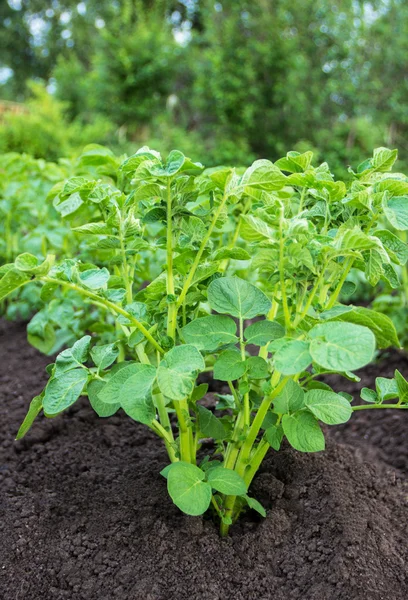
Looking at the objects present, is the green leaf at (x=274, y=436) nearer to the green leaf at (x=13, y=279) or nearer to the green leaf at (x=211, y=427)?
the green leaf at (x=211, y=427)

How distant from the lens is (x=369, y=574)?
1.30m

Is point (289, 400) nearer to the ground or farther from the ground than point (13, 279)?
nearer to the ground

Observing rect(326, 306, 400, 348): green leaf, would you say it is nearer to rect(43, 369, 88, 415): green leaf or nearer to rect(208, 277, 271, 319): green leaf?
rect(208, 277, 271, 319): green leaf

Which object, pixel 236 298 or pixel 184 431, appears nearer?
pixel 236 298

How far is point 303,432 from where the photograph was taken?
1.18 meters

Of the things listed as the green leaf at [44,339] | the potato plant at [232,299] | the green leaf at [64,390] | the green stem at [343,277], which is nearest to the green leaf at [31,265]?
the potato plant at [232,299]

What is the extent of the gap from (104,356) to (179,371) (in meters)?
0.31

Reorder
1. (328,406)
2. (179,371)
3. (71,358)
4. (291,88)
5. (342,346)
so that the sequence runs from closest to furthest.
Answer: (342,346)
(179,371)
(328,406)
(71,358)
(291,88)

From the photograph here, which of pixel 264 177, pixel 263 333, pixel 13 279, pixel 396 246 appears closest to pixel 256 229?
pixel 264 177

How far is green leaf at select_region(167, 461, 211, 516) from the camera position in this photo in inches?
45.4

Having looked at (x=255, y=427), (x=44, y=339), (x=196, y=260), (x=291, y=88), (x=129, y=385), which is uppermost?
(x=196, y=260)

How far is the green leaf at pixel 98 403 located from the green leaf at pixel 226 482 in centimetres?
25

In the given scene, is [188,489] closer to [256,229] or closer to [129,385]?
[129,385]

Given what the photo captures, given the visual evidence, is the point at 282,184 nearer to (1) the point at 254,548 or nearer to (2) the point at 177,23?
(1) the point at 254,548
